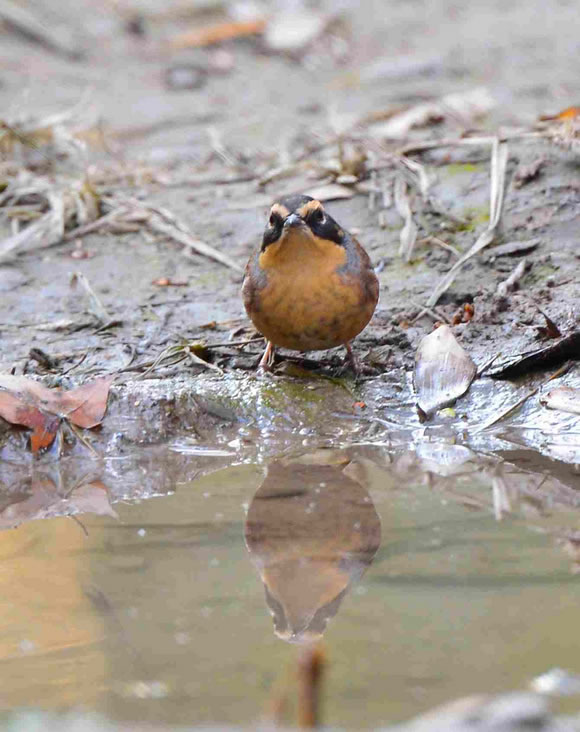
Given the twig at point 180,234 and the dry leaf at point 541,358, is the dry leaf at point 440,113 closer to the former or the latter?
the twig at point 180,234

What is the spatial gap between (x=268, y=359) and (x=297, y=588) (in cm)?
226

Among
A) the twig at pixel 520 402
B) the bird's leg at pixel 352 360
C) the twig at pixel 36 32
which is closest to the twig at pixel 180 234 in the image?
the bird's leg at pixel 352 360

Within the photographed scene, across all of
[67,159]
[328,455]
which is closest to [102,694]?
[328,455]

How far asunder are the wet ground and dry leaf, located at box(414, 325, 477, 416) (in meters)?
0.07

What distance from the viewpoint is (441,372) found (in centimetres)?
560

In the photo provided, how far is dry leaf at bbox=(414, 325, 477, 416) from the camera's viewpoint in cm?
554

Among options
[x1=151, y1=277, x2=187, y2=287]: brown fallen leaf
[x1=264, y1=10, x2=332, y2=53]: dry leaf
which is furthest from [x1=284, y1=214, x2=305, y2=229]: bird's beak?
[x1=264, y1=10, x2=332, y2=53]: dry leaf

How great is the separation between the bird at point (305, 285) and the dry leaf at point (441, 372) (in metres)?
0.40

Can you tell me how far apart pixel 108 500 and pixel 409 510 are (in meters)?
1.29

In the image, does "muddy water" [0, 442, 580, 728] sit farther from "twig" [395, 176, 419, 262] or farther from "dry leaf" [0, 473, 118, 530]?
"twig" [395, 176, 419, 262]

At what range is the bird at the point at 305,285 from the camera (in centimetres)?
539

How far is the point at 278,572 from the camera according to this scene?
3.87 m

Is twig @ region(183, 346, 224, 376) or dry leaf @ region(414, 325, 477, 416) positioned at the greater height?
dry leaf @ region(414, 325, 477, 416)

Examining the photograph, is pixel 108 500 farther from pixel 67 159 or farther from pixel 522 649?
pixel 67 159
